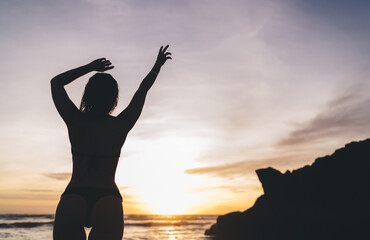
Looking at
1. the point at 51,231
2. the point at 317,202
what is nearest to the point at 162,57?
the point at 317,202

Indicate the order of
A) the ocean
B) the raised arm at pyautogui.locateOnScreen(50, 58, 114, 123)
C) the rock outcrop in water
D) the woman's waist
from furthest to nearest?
the ocean
the rock outcrop in water
the raised arm at pyautogui.locateOnScreen(50, 58, 114, 123)
the woman's waist

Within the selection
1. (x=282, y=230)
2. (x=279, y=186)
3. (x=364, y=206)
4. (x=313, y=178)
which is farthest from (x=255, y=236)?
(x=364, y=206)

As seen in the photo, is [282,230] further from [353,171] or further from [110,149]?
[110,149]

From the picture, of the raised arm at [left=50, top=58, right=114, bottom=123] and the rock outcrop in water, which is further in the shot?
Answer: the rock outcrop in water

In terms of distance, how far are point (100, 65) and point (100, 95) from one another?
28cm

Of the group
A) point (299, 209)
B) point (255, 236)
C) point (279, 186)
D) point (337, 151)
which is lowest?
point (255, 236)

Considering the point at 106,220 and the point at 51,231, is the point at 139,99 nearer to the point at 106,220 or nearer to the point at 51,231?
the point at 106,220

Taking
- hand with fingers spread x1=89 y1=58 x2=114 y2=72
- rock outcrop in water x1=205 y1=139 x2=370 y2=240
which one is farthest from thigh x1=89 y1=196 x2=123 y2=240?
rock outcrop in water x1=205 y1=139 x2=370 y2=240

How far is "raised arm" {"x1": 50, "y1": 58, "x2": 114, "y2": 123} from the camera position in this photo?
2.06m

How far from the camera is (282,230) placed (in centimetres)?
1855

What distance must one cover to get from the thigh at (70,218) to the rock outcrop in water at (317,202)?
15969 millimetres

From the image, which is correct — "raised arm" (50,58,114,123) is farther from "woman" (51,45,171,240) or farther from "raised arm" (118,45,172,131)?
"raised arm" (118,45,172,131)

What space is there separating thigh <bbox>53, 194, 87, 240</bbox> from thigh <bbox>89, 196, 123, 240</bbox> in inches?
2.7

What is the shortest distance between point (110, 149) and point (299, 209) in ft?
62.9
